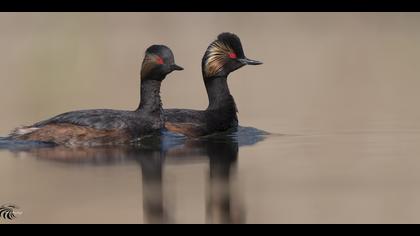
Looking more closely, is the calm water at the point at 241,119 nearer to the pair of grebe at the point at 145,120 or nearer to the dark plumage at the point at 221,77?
the pair of grebe at the point at 145,120

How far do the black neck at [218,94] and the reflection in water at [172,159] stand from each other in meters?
0.53

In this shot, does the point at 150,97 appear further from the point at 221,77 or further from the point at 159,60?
the point at 221,77

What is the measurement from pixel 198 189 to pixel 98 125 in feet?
13.8

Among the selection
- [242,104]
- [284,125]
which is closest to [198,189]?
[284,125]

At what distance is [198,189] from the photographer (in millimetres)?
10984

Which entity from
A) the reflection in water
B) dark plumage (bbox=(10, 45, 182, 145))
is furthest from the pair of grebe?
the reflection in water

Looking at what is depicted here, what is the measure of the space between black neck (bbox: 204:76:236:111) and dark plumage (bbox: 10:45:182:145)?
1894mm

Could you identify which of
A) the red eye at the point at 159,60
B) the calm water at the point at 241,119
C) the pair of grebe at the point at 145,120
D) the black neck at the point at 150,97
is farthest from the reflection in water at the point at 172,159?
the red eye at the point at 159,60

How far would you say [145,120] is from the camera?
15.2 m

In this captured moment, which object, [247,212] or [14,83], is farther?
[14,83]

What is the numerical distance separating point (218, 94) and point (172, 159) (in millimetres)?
4083
